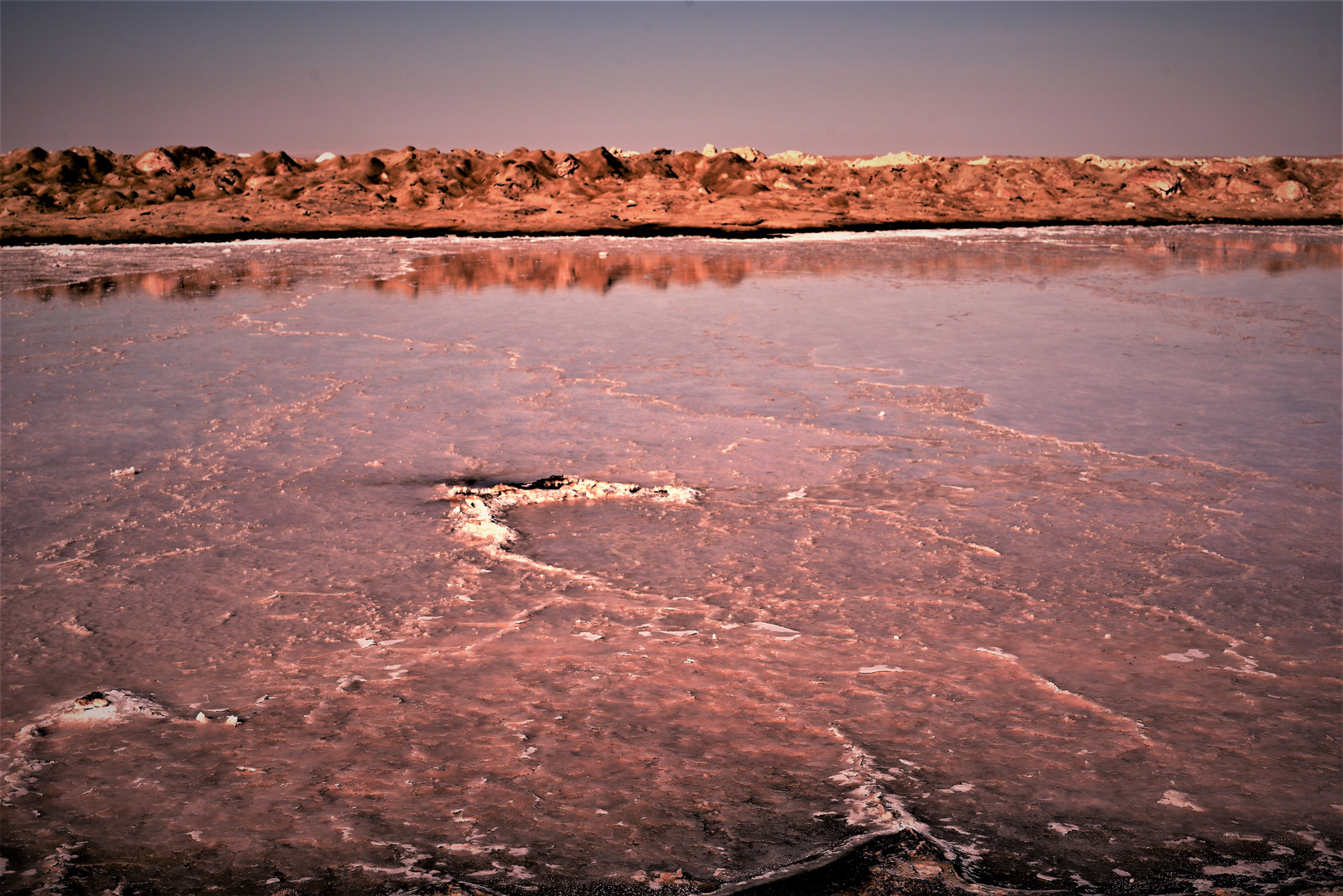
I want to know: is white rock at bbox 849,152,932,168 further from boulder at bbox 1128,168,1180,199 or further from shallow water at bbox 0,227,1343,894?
shallow water at bbox 0,227,1343,894

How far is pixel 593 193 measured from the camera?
110ft

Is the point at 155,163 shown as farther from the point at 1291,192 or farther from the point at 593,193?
the point at 1291,192

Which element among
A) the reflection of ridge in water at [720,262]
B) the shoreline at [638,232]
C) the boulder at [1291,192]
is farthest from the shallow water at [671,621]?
the boulder at [1291,192]

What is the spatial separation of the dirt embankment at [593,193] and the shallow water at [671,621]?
66.9 feet

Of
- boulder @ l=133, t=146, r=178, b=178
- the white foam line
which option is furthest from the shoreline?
the white foam line

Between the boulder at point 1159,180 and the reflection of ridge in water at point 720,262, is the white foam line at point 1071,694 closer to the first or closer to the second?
the reflection of ridge in water at point 720,262

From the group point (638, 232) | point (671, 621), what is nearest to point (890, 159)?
point (638, 232)

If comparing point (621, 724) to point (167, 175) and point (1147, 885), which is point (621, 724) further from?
point (167, 175)

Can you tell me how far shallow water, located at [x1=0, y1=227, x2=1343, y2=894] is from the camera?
222 centimetres

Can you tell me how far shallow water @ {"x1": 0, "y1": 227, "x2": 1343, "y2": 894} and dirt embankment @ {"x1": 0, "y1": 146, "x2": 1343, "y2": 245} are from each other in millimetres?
20383

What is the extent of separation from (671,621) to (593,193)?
3159 centimetres

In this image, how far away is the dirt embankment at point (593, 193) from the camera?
91.1 ft

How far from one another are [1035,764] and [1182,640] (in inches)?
39.9

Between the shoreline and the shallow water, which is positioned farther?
the shoreline
